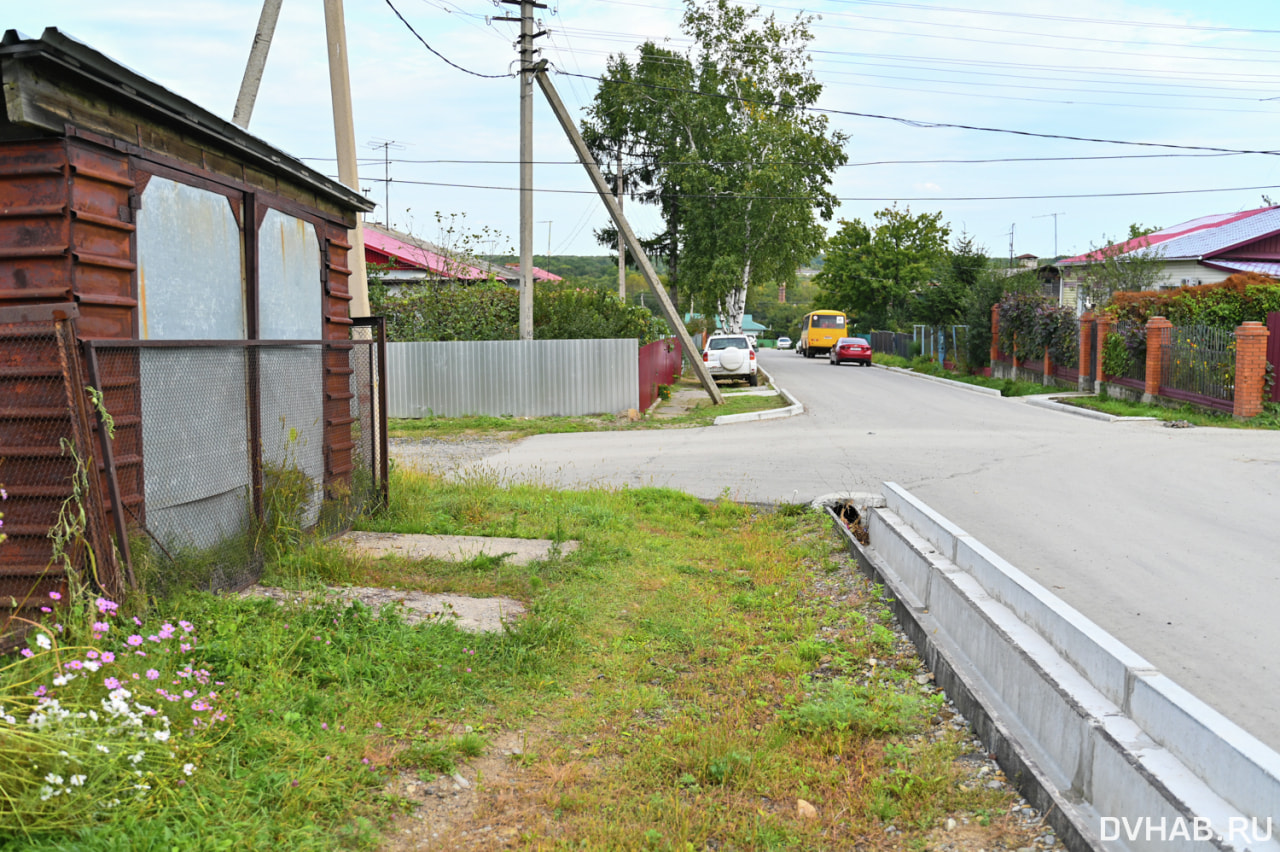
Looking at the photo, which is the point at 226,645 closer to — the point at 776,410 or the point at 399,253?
the point at 776,410

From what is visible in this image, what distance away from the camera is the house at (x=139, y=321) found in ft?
15.6

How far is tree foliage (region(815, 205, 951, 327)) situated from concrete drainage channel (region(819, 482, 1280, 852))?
55.7m

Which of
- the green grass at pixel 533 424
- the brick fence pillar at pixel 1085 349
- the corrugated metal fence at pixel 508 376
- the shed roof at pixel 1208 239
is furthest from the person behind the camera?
the shed roof at pixel 1208 239

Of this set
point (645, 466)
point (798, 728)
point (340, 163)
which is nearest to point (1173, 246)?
point (645, 466)

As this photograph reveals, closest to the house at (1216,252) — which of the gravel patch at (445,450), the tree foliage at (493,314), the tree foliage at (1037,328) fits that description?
the tree foliage at (1037,328)

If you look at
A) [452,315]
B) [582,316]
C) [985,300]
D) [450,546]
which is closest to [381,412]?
[450,546]

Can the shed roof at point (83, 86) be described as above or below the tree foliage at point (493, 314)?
above

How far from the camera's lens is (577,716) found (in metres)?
4.76

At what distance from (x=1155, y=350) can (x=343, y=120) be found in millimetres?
18386

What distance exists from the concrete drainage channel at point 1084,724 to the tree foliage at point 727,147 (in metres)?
34.2

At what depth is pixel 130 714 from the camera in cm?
332

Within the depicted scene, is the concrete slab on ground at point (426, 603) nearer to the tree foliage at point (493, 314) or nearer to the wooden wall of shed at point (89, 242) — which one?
the wooden wall of shed at point (89, 242)

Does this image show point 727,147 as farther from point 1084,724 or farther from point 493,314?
point 1084,724

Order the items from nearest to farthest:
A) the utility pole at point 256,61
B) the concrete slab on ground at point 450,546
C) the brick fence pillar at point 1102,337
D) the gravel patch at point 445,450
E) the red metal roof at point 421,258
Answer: the concrete slab on ground at point 450,546, the utility pole at point 256,61, the gravel patch at point 445,450, the brick fence pillar at point 1102,337, the red metal roof at point 421,258
